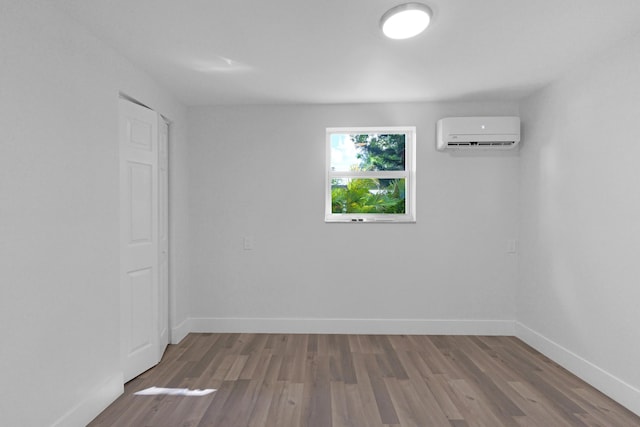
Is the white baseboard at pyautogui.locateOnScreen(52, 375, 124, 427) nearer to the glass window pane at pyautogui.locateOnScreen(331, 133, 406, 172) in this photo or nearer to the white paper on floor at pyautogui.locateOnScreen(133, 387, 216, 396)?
the white paper on floor at pyautogui.locateOnScreen(133, 387, 216, 396)

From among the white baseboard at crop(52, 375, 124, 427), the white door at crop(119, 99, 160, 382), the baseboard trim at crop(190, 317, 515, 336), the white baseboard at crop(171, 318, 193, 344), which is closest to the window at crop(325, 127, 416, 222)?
the baseboard trim at crop(190, 317, 515, 336)

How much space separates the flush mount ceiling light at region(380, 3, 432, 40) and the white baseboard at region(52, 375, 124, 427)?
292cm

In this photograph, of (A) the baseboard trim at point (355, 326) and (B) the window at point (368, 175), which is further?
(B) the window at point (368, 175)

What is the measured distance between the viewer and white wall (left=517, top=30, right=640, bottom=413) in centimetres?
234

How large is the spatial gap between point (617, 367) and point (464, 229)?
167cm

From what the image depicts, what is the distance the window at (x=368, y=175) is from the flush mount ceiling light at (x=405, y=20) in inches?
68.2

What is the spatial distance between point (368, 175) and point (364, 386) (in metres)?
2.16

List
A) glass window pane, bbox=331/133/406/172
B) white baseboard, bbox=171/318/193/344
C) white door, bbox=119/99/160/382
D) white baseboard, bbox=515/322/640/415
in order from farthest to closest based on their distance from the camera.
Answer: glass window pane, bbox=331/133/406/172 → white baseboard, bbox=171/318/193/344 → white door, bbox=119/99/160/382 → white baseboard, bbox=515/322/640/415

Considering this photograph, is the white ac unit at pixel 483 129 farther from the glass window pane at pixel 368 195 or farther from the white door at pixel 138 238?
the white door at pixel 138 238

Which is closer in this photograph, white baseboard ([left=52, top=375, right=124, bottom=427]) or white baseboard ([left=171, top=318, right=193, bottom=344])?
white baseboard ([left=52, top=375, right=124, bottom=427])

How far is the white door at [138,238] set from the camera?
2648 millimetres

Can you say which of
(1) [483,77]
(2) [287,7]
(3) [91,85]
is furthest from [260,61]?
(1) [483,77]

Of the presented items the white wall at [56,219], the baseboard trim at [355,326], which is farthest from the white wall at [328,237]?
the white wall at [56,219]

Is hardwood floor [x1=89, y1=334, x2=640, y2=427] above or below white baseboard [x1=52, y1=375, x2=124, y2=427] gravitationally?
below
